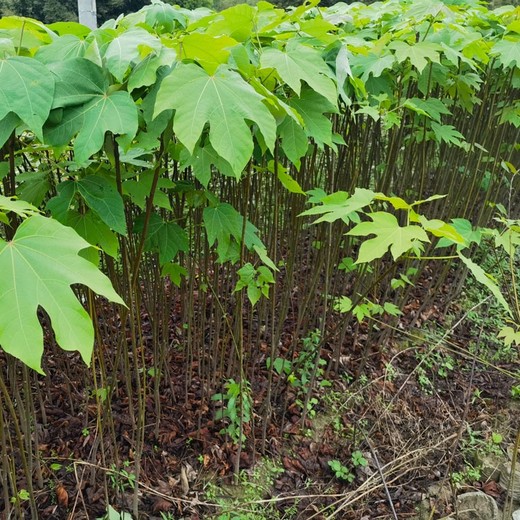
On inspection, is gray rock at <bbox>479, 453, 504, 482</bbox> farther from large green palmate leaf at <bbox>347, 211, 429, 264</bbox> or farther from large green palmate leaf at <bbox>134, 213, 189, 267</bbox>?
large green palmate leaf at <bbox>134, 213, 189, 267</bbox>

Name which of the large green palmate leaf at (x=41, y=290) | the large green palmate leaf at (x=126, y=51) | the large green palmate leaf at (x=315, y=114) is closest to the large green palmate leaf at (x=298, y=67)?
the large green palmate leaf at (x=315, y=114)

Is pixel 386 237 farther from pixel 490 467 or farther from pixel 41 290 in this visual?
pixel 490 467

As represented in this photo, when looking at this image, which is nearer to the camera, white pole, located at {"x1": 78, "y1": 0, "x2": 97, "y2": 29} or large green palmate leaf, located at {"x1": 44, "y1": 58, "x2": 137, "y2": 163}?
large green palmate leaf, located at {"x1": 44, "y1": 58, "x2": 137, "y2": 163}

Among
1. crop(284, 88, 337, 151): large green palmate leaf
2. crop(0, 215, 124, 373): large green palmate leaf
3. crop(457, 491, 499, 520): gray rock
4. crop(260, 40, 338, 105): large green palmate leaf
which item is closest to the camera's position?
crop(0, 215, 124, 373): large green palmate leaf

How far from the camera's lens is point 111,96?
111 cm

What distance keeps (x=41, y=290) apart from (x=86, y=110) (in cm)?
49

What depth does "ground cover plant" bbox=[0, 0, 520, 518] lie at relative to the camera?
1071 mm

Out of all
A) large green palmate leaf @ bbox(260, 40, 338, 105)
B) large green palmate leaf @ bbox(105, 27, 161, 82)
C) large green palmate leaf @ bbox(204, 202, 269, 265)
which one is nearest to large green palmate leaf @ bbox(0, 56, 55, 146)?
large green palmate leaf @ bbox(105, 27, 161, 82)

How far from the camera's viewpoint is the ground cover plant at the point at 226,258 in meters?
1.07

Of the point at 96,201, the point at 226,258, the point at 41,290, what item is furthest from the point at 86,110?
the point at 226,258

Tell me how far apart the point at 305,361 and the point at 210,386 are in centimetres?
54

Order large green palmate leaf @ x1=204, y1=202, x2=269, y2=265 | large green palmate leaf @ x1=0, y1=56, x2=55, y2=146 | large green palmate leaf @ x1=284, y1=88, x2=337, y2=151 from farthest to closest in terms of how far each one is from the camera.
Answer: large green palmate leaf @ x1=204, y1=202, x2=269, y2=265 → large green palmate leaf @ x1=284, y1=88, x2=337, y2=151 → large green palmate leaf @ x1=0, y1=56, x2=55, y2=146

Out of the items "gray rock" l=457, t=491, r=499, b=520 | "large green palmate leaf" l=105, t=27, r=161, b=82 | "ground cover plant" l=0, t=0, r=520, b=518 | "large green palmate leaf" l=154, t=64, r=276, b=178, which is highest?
"large green palmate leaf" l=105, t=27, r=161, b=82

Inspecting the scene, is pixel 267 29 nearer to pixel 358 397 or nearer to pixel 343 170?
pixel 343 170
